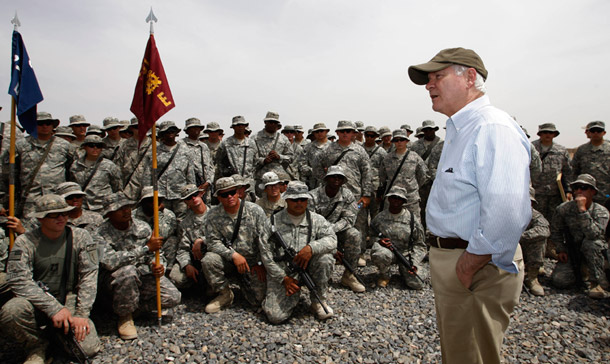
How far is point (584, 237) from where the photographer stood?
19.4ft

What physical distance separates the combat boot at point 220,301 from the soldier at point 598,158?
7.53 m

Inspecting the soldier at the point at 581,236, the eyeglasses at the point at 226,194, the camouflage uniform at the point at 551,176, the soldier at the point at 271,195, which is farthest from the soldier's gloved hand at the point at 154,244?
the camouflage uniform at the point at 551,176

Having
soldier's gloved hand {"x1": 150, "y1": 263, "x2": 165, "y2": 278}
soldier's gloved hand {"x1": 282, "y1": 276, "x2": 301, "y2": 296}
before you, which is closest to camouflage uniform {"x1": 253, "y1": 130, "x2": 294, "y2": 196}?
soldier's gloved hand {"x1": 282, "y1": 276, "x2": 301, "y2": 296}

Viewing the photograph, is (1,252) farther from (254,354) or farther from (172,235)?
(254,354)

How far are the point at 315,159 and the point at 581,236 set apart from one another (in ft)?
16.4

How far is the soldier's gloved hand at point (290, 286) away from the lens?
4719 mm

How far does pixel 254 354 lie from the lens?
3826 mm

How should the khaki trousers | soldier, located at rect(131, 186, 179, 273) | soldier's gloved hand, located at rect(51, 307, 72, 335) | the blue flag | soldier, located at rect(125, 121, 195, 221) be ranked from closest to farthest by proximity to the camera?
1. the khaki trousers
2. soldier's gloved hand, located at rect(51, 307, 72, 335)
3. the blue flag
4. soldier, located at rect(131, 186, 179, 273)
5. soldier, located at rect(125, 121, 195, 221)

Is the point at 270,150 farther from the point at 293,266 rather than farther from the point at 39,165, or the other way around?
the point at 39,165

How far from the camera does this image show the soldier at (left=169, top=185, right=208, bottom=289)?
17.6 feet

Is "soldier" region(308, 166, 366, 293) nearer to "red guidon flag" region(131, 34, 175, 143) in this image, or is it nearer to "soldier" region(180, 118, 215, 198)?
"soldier" region(180, 118, 215, 198)

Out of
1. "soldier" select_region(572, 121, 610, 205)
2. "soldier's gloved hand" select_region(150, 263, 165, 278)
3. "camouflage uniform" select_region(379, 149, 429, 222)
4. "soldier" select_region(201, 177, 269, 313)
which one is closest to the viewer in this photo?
"soldier's gloved hand" select_region(150, 263, 165, 278)

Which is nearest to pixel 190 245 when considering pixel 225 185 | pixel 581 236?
pixel 225 185

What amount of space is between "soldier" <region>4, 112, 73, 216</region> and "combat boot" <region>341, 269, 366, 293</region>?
17.1 feet
